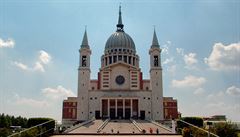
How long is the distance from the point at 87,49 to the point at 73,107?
15479 millimetres

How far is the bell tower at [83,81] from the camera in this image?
6794cm

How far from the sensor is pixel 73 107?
76938mm

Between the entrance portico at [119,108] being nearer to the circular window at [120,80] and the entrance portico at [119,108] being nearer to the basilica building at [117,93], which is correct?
the basilica building at [117,93]

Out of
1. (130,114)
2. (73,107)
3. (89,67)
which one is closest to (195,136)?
(130,114)

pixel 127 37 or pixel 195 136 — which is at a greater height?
pixel 127 37

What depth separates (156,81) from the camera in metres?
70.4

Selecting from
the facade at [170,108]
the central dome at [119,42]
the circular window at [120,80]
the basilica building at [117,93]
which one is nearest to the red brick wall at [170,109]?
the facade at [170,108]

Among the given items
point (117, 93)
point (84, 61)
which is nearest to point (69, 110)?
point (84, 61)

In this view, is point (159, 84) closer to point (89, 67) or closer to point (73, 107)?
point (89, 67)

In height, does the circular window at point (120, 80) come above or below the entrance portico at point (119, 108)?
above

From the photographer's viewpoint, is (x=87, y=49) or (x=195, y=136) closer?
(x=195, y=136)

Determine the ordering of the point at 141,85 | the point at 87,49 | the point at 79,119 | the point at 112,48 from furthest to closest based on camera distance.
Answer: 1. the point at 112,48
2. the point at 141,85
3. the point at 87,49
4. the point at 79,119

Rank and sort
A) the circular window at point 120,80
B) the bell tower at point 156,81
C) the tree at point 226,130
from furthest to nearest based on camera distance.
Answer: the circular window at point 120,80, the bell tower at point 156,81, the tree at point 226,130

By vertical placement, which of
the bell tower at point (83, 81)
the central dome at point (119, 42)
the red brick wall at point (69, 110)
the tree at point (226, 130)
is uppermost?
the central dome at point (119, 42)
